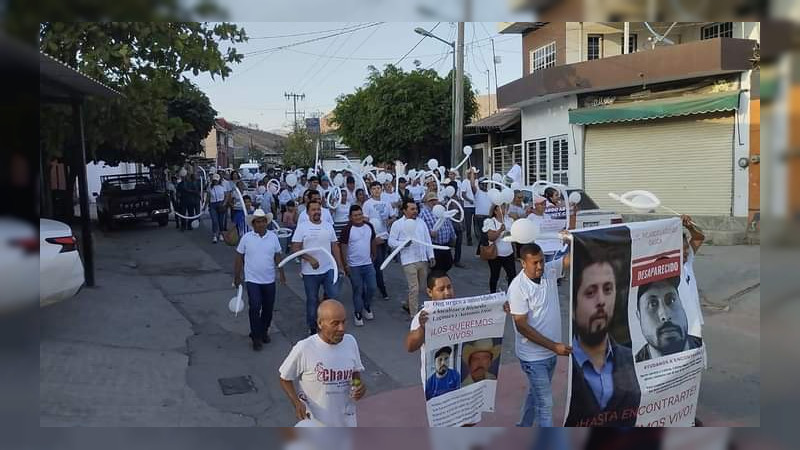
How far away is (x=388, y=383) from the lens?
255 inches

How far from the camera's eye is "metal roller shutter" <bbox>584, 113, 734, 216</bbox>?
16344mm

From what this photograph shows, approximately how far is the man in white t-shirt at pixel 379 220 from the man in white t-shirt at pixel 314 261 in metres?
2.13

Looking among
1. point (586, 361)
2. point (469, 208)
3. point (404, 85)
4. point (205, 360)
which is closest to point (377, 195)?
point (469, 208)

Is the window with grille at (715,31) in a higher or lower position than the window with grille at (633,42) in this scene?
lower

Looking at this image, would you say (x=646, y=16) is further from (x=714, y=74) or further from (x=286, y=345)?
(x=714, y=74)

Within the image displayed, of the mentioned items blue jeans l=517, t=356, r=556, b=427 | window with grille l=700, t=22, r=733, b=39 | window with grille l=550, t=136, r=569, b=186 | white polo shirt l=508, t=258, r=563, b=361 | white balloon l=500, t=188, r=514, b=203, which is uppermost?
window with grille l=700, t=22, r=733, b=39

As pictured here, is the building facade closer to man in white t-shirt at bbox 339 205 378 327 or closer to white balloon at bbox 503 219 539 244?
man in white t-shirt at bbox 339 205 378 327

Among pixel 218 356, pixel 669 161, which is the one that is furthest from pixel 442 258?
pixel 669 161

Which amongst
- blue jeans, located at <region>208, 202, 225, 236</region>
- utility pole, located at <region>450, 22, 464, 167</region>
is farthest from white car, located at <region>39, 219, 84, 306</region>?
utility pole, located at <region>450, 22, 464, 167</region>

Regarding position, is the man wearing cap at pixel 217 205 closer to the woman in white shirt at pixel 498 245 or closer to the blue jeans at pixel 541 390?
the woman in white shirt at pixel 498 245

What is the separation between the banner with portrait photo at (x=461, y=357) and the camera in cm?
453

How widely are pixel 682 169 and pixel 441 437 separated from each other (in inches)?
582

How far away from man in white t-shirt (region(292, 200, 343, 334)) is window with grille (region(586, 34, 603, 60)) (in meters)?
15.5
